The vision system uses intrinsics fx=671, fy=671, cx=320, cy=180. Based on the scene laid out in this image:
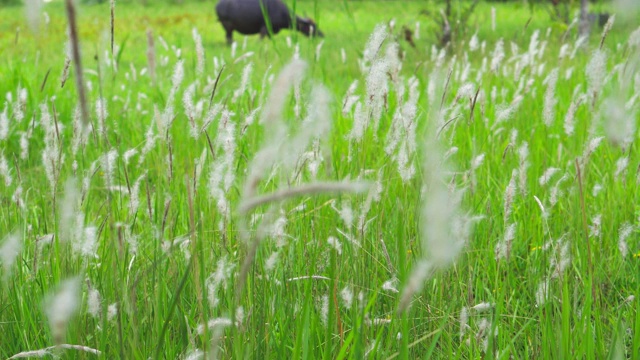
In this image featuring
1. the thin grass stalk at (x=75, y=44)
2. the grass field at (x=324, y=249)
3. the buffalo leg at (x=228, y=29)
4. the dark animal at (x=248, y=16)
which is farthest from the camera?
the buffalo leg at (x=228, y=29)

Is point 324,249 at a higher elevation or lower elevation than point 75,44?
lower

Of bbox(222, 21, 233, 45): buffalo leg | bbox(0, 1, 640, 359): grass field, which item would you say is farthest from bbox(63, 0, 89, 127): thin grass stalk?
bbox(222, 21, 233, 45): buffalo leg

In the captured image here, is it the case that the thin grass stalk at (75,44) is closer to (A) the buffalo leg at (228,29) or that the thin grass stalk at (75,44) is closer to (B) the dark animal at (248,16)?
(B) the dark animal at (248,16)

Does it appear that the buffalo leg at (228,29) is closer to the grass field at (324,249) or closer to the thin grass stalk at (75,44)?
the grass field at (324,249)

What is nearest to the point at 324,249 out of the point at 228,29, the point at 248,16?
the point at 248,16

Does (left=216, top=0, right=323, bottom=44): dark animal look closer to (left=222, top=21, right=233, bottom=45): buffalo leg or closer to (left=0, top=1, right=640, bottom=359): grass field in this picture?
(left=222, top=21, right=233, bottom=45): buffalo leg

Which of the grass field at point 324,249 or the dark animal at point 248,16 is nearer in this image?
the grass field at point 324,249

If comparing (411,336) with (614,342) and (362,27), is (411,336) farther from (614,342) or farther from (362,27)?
(362,27)

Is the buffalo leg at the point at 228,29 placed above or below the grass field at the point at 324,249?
below

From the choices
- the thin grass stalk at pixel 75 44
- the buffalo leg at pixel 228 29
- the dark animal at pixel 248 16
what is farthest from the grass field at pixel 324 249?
the buffalo leg at pixel 228 29

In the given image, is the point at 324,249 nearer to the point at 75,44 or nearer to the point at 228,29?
the point at 75,44

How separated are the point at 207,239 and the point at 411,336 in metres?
0.58

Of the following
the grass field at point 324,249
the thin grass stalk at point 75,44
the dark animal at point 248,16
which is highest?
the thin grass stalk at point 75,44

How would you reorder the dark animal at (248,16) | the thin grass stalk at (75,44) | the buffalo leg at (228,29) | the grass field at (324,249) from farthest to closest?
the buffalo leg at (228,29) < the dark animal at (248,16) < the grass field at (324,249) < the thin grass stalk at (75,44)
